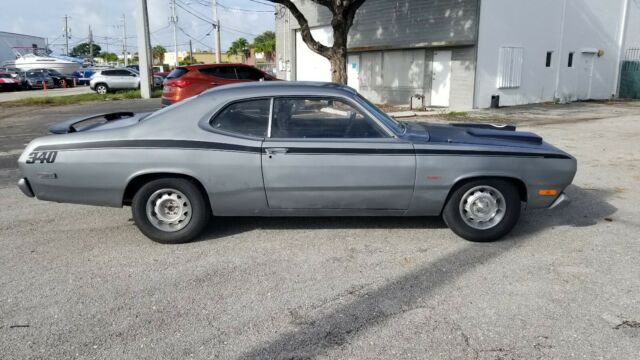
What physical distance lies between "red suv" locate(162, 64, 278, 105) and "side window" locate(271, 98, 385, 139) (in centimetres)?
1016

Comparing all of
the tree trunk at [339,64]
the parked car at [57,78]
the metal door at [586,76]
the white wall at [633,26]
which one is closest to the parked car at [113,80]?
the parked car at [57,78]

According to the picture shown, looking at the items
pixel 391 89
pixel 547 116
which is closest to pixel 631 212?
pixel 547 116

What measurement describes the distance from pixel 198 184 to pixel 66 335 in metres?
1.77

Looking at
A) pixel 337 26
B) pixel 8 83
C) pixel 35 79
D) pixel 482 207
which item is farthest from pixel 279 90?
pixel 35 79

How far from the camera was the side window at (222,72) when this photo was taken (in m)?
15.1

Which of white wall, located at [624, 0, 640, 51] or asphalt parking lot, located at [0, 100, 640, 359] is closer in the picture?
asphalt parking lot, located at [0, 100, 640, 359]

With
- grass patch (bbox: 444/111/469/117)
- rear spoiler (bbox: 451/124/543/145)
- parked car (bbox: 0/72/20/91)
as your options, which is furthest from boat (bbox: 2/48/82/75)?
rear spoiler (bbox: 451/124/543/145)

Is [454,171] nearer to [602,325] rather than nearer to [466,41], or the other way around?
[602,325]

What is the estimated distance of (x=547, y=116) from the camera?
53.0ft

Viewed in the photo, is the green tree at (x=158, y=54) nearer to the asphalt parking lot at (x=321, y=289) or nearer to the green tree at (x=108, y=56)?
the green tree at (x=108, y=56)

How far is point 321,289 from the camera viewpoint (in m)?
3.63

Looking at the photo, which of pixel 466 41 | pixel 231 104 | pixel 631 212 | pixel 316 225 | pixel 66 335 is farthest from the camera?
pixel 466 41

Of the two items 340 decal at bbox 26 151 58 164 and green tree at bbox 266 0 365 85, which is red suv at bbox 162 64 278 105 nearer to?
green tree at bbox 266 0 365 85

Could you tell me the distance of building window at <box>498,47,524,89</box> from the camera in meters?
18.3
